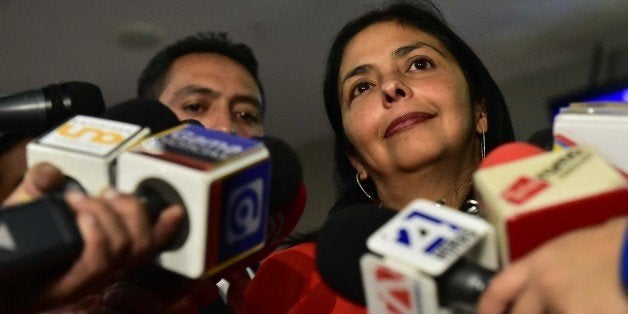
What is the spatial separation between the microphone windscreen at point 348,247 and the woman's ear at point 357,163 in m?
0.73

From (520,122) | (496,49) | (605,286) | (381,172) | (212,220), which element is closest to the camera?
(605,286)

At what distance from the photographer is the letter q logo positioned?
0.49 metres

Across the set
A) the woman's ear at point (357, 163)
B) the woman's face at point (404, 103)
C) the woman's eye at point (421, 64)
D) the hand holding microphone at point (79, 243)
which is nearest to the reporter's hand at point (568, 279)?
the hand holding microphone at point (79, 243)

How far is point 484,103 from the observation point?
3.97ft

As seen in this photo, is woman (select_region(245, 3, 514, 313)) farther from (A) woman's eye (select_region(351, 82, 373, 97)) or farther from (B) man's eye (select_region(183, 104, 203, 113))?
(B) man's eye (select_region(183, 104, 203, 113))

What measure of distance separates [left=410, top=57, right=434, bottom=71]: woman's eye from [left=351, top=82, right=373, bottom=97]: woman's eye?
0.09 metres

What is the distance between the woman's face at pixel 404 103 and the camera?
1025 millimetres

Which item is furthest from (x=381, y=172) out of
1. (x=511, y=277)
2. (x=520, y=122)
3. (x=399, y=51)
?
(x=520, y=122)

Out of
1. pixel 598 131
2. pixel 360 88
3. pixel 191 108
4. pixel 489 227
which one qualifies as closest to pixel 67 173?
pixel 489 227

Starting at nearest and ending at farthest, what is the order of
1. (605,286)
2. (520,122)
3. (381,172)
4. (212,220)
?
1. (605,286)
2. (212,220)
3. (381,172)
4. (520,122)

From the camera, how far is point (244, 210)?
504mm

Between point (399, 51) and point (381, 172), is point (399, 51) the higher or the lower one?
the higher one

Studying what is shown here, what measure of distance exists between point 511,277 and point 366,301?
139 millimetres

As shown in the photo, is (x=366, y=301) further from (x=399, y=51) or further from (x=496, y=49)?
(x=496, y=49)
